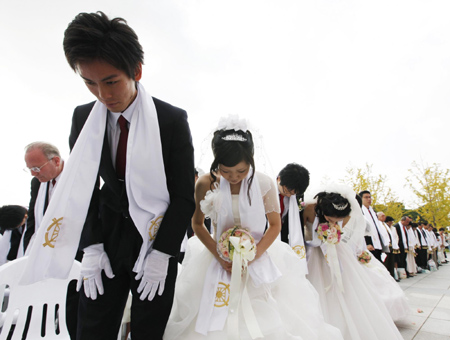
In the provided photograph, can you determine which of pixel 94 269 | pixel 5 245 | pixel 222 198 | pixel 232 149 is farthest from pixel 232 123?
pixel 5 245

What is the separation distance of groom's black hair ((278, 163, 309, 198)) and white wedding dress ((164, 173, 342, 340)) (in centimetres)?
75

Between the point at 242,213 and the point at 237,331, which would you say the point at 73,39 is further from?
the point at 237,331

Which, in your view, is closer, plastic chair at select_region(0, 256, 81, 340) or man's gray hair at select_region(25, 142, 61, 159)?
plastic chair at select_region(0, 256, 81, 340)

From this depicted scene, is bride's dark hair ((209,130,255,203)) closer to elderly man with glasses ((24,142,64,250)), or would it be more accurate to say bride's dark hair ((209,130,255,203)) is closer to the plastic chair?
the plastic chair

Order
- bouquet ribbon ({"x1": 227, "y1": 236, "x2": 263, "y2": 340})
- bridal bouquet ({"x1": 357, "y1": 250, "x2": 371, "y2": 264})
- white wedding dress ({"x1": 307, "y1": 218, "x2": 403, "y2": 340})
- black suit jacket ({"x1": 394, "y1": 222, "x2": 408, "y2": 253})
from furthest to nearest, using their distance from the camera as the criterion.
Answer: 1. black suit jacket ({"x1": 394, "y1": 222, "x2": 408, "y2": 253})
2. bridal bouquet ({"x1": 357, "y1": 250, "x2": 371, "y2": 264})
3. white wedding dress ({"x1": 307, "y1": 218, "x2": 403, "y2": 340})
4. bouquet ribbon ({"x1": 227, "y1": 236, "x2": 263, "y2": 340})

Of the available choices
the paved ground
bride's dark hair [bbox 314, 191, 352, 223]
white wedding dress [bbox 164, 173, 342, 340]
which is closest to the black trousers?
white wedding dress [bbox 164, 173, 342, 340]

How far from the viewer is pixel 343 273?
10.6ft

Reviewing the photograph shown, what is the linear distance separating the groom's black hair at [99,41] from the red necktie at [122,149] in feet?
0.99

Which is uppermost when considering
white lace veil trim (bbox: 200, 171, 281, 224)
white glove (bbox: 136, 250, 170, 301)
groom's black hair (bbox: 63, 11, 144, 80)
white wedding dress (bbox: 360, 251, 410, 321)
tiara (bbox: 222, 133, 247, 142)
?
groom's black hair (bbox: 63, 11, 144, 80)

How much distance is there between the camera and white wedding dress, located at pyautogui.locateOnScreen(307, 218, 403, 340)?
2.85 m

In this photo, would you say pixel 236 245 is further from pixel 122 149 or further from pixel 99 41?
pixel 99 41

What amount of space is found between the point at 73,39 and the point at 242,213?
5.10 ft

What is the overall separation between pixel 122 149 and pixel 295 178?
2.04 meters

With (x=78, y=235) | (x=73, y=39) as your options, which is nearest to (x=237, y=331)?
(x=78, y=235)
